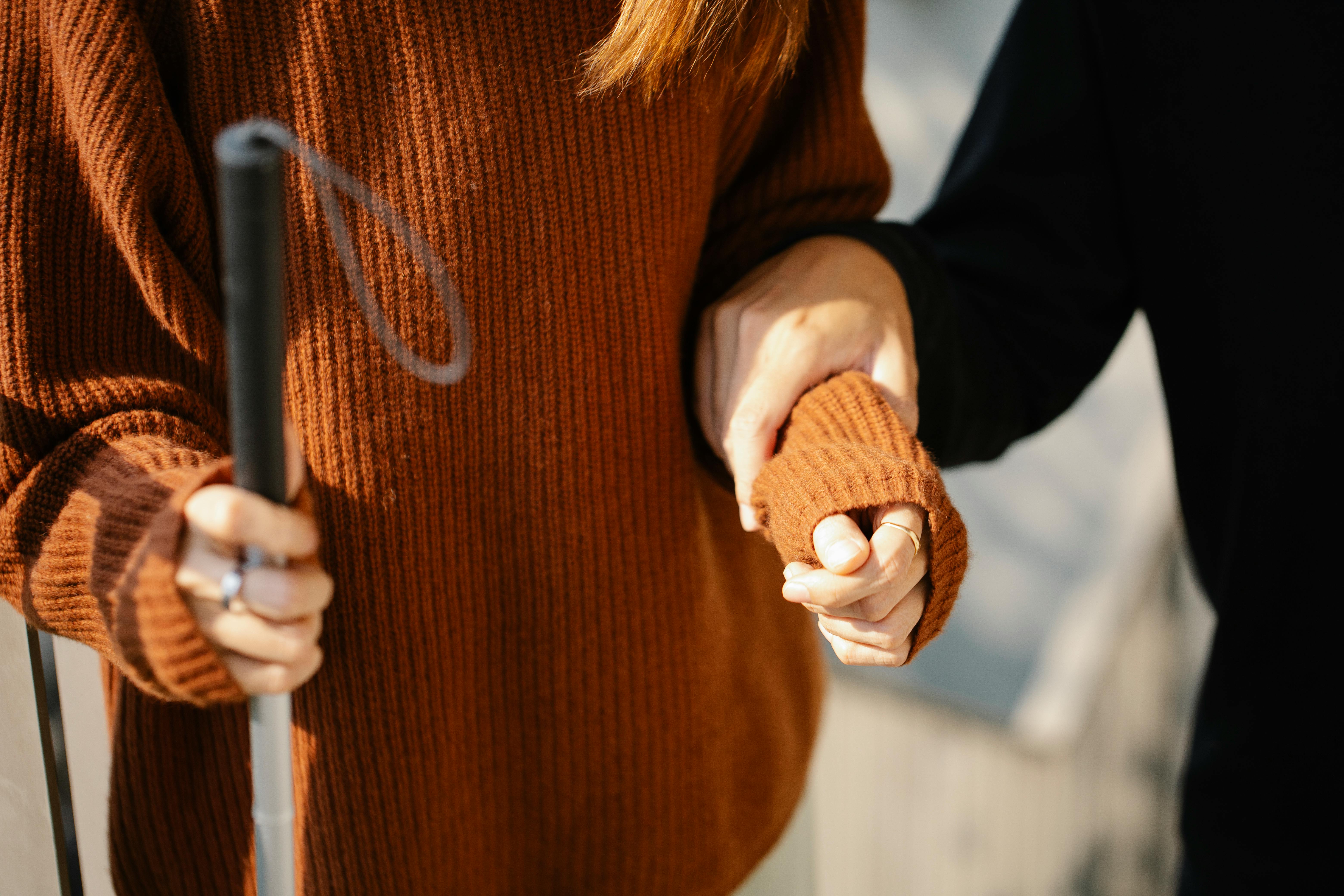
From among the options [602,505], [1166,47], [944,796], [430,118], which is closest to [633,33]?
[430,118]

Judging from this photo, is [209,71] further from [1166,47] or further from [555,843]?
[1166,47]

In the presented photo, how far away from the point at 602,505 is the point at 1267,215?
0.44m

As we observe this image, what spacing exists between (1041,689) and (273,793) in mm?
1428

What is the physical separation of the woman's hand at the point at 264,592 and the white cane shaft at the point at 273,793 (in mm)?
15

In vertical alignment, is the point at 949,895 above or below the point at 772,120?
below

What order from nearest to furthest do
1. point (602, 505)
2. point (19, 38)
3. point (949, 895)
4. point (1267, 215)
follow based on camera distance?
point (19, 38), point (602, 505), point (1267, 215), point (949, 895)

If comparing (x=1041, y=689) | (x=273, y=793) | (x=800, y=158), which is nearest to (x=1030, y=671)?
(x=1041, y=689)

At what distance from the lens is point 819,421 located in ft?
1.48

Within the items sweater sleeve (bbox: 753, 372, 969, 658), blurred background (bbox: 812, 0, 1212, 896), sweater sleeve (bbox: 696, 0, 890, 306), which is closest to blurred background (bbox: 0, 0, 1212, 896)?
blurred background (bbox: 812, 0, 1212, 896)

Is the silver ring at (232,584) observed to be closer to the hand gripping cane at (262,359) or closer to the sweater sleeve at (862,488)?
the hand gripping cane at (262,359)

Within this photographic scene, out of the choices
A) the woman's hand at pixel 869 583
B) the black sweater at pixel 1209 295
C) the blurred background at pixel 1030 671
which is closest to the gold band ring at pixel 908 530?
the woman's hand at pixel 869 583

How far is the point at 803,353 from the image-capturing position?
48cm

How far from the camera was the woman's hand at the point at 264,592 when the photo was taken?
0.30 m

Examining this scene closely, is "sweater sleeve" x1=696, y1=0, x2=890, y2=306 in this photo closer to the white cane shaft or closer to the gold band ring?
the gold band ring
